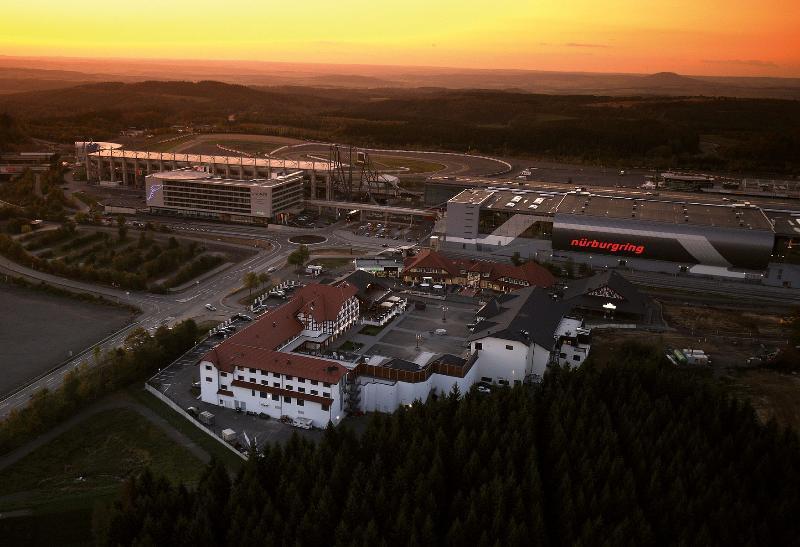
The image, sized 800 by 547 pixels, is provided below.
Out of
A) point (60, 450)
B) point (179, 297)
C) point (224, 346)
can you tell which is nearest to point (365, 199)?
point (179, 297)

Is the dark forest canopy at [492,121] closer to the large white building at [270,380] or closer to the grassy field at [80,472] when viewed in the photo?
the large white building at [270,380]

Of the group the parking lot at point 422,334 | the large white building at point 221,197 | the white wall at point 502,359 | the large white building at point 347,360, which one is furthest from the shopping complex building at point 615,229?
the white wall at point 502,359

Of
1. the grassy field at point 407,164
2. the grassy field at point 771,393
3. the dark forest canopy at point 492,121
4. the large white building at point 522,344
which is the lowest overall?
the grassy field at point 771,393

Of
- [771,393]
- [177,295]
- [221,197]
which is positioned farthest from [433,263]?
[221,197]

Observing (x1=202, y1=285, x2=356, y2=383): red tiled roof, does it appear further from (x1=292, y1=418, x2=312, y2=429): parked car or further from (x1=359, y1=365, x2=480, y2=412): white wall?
(x1=292, y1=418, x2=312, y2=429): parked car

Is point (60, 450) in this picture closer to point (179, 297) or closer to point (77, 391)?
point (77, 391)

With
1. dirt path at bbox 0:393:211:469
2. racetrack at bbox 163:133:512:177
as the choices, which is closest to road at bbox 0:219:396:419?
dirt path at bbox 0:393:211:469
